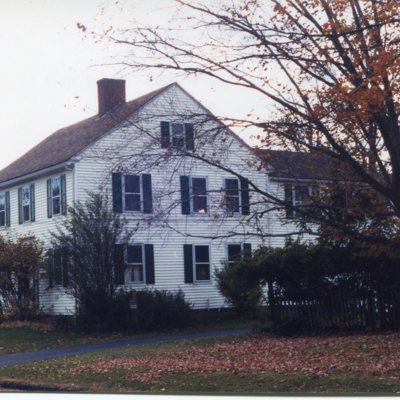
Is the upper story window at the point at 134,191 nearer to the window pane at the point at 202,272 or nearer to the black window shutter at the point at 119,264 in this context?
the black window shutter at the point at 119,264

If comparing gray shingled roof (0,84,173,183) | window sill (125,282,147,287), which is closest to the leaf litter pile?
gray shingled roof (0,84,173,183)

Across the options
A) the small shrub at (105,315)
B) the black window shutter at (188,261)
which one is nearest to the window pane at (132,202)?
the small shrub at (105,315)

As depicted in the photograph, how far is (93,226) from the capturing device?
21.7 metres

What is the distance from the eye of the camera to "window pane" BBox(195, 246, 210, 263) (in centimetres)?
2442

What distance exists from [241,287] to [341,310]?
8.12 ft

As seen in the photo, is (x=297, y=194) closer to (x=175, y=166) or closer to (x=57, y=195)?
(x=175, y=166)

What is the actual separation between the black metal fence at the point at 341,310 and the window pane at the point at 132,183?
504cm

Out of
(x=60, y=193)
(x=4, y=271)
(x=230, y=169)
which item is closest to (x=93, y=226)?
(x=60, y=193)

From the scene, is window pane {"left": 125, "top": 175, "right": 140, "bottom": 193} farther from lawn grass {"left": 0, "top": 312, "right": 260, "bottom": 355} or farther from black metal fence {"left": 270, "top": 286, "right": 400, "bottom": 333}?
lawn grass {"left": 0, "top": 312, "right": 260, "bottom": 355}

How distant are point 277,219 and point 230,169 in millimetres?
1784

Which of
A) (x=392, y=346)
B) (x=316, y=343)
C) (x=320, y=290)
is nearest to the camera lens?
(x=392, y=346)

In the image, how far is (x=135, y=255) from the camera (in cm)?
2325

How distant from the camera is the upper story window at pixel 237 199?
48.6ft

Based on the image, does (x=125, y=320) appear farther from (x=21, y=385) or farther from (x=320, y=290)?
(x=21, y=385)
